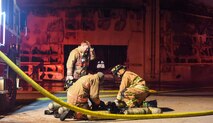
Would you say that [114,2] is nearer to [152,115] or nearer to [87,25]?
[87,25]

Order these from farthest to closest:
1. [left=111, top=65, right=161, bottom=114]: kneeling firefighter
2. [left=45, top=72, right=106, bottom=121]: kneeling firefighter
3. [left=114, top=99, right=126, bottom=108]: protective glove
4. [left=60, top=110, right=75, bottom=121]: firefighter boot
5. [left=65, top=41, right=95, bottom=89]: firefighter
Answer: [left=65, top=41, right=95, bottom=89]: firefighter, [left=111, top=65, right=161, bottom=114]: kneeling firefighter, [left=114, top=99, right=126, bottom=108]: protective glove, [left=45, top=72, right=106, bottom=121]: kneeling firefighter, [left=60, top=110, right=75, bottom=121]: firefighter boot

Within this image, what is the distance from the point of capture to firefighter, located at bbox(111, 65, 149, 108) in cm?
805

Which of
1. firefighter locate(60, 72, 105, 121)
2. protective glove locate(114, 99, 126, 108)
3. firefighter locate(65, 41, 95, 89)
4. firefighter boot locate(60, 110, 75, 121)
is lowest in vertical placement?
firefighter boot locate(60, 110, 75, 121)

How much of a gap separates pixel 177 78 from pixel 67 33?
5.74 metres

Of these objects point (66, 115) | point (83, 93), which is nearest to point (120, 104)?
point (83, 93)

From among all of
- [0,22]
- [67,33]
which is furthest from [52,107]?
[67,33]

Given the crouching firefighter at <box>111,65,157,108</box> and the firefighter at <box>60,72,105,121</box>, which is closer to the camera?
the firefighter at <box>60,72,105,121</box>

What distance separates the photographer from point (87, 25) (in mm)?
16641

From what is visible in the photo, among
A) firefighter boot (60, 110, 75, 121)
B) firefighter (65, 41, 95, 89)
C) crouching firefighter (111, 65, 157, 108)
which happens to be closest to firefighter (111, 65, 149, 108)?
crouching firefighter (111, 65, 157, 108)

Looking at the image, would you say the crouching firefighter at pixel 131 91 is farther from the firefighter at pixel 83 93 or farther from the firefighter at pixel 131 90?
the firefighter at pixel 83 93

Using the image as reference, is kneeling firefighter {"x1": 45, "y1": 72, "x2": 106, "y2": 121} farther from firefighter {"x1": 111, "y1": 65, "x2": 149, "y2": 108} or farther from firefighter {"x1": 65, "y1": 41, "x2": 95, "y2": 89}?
firefighter {"x1": 65, "y1": 41, "x2": 95, "y2": 89}

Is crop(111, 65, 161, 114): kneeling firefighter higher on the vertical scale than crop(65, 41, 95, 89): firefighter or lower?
lower

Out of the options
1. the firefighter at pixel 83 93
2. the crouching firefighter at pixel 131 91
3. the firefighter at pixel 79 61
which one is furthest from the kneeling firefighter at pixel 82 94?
the firefighter at pixel 79 61

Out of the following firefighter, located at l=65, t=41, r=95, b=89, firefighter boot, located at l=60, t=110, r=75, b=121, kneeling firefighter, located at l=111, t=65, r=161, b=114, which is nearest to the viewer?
firefighter boot, located at l=60, t=110, r=75, b=121
